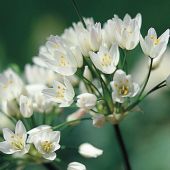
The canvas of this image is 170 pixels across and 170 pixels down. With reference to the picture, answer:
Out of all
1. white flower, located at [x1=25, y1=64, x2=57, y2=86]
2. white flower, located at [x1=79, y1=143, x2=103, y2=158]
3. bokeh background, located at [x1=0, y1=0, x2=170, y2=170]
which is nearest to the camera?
white flower, located at [x1=79, y1=143, x2=103, y2=158]

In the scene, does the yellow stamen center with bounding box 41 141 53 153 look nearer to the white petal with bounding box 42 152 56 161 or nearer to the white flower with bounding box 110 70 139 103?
the white petal with bounding box 42 152 56 161

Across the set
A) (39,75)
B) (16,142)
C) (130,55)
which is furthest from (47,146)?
(130,55)

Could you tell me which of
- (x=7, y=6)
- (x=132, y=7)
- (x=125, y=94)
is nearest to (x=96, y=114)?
(x=125, y=94)

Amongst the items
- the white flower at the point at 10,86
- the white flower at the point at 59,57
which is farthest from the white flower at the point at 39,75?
the white flower at the point at 59,57

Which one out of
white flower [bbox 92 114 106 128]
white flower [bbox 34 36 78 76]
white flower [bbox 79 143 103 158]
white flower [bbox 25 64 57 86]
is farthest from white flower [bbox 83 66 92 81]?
white flower [bbox 25 64 57 86]

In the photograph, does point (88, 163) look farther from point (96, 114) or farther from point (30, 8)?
point (30, 8)

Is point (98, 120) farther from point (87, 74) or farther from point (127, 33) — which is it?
point (127, 33)
